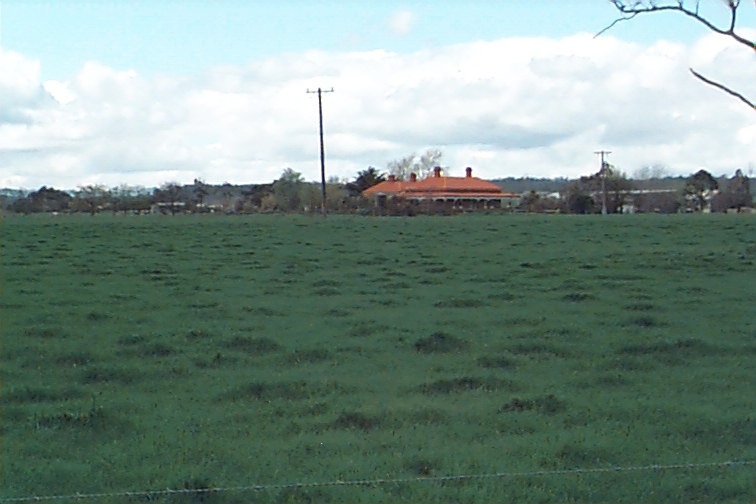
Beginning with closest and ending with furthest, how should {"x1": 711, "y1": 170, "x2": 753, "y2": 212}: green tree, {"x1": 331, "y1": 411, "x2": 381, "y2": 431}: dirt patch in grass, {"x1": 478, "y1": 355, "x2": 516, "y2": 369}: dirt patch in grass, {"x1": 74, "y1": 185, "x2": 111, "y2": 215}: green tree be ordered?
1. {"x1": 331, "y1": 411, "x2": 381, "y2": 431}: dirt patch in grass
2. {"x1": 478, "y1": 355, "x2": 516, "y2": 369}: dirt patch in grass
3. {"x1": 74, "y1": 185, "x2": 111, "y2": 215}: green tree
4. {"x1": 711, "y1": 170, "x2": 753, "y2": 212}: green tree

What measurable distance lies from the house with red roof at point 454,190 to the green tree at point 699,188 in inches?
484

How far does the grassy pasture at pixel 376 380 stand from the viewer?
235 inches

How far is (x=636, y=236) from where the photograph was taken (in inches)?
1142

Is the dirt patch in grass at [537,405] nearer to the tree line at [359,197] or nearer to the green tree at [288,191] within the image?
the tree line at [359,197]

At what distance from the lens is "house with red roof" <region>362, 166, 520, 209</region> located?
229ft

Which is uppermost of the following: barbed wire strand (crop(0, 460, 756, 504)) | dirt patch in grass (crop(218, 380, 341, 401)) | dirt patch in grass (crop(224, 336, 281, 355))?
dirt patch in grass (crop(224, 336, 281, 355))

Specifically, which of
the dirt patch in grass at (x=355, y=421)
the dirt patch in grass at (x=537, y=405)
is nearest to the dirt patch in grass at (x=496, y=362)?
the dirt patch in grass at (x=537, y=405)

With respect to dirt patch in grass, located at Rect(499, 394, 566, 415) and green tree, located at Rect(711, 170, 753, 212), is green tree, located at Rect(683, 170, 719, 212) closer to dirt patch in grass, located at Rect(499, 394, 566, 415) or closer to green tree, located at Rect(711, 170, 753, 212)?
green tree, located at Rect(711, 170, 753, 212)

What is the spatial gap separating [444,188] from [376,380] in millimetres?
65015

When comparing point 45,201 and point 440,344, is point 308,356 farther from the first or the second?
point 45,201

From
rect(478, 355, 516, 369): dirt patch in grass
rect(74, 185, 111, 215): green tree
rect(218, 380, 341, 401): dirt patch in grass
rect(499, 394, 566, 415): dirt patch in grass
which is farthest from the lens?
rect(74, 185, 111, 215): green tree

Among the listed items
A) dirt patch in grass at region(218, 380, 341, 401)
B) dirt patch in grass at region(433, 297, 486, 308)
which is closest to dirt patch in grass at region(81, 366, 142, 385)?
dirt patch in grass at region(218, 380, 341, 401)

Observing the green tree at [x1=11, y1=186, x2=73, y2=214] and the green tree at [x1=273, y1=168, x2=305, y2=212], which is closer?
the green tree at [x1=11, y1=186, x2=73, y2=214]

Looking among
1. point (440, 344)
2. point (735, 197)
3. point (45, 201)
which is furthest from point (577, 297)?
point (735, 197)
